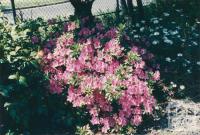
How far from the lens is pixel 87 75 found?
248 inches

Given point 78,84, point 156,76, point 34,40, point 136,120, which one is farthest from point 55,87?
point 156,76

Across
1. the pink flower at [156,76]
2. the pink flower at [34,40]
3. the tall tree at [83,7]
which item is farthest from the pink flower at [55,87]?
the tall tree at [83,7]

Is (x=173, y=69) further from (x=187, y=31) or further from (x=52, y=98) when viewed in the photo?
(x=52, y=98)

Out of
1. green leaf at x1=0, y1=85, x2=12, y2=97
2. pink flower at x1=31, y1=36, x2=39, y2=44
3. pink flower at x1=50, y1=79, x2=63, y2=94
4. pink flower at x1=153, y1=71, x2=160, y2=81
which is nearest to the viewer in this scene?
green leaf at x1=0, y1=85, x2=12, y2=97

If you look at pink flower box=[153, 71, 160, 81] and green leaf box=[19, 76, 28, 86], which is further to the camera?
pink flower box=[153, 71, 160, 81]

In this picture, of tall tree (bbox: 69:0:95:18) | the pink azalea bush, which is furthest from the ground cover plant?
tall tree (bbox: 69:0:95:18)

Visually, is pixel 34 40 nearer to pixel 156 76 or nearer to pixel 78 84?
pixel 78 84

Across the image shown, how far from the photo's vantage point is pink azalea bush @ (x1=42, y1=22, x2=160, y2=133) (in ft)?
19.9

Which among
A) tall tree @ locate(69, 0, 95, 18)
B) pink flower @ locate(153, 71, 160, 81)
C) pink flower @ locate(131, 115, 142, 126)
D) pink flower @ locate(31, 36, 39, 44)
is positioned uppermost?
tall tree @ locate(69, 0, 95, 18)

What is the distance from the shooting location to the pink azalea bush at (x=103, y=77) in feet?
19.9

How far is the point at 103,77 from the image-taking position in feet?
20.4

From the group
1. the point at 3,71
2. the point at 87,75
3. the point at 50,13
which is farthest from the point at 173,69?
the point at 50,13

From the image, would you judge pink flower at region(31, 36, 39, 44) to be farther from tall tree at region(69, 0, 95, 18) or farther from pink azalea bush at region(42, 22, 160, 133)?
tall tree at region(69, 0, 95, 18)

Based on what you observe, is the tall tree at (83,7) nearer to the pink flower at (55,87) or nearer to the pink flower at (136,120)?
the pink flower at (55,87)
